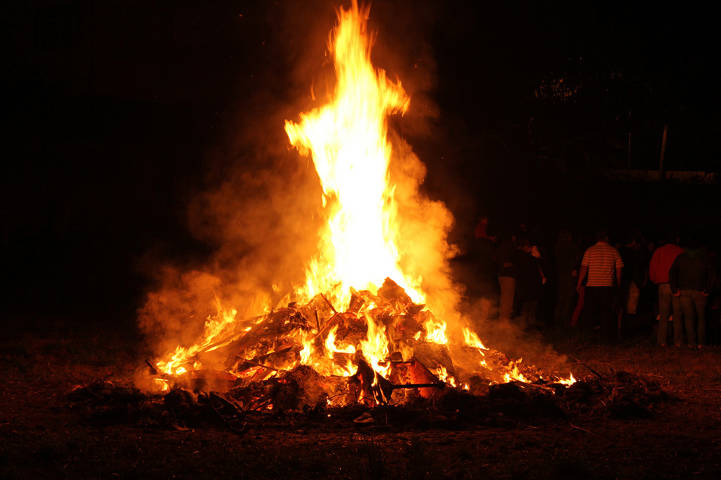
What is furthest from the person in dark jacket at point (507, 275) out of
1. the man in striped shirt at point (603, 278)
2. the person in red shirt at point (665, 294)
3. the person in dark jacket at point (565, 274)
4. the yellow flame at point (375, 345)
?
the yellow flame at point (375, 345)

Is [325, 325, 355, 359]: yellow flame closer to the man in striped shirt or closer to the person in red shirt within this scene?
the man in striped shirt

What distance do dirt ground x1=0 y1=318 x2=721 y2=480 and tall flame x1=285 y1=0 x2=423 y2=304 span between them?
3526mm

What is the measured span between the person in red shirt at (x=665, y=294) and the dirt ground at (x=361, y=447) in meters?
3.55

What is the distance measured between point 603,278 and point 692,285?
4.78 ft

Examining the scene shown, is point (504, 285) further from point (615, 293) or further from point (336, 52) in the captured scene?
point (336, 52)

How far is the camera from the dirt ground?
5508 millimetres

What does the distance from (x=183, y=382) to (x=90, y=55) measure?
51.3ft

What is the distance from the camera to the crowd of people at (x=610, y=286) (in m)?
11.6

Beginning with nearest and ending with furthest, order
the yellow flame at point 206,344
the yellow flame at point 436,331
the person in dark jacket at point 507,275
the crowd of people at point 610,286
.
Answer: the yellow flame at point 206,344 → the yellow flame at point 436,331 → the crowd of people at point 610,286 → the person in dark jacket at point 507,275

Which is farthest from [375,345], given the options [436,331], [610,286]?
[610,286]

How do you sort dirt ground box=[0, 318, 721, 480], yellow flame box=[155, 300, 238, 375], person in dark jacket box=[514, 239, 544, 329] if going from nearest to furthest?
dirt ground box=[0, 318, 721, 480] → yellow flame box=[155, 300, 238, 375] → person in dark jacket box=[514, 239, 544, 329]

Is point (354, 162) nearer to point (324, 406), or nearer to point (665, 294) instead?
point (324, 406)

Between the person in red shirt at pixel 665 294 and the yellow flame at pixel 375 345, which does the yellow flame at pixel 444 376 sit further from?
the person in red shirt at pixel 665 294

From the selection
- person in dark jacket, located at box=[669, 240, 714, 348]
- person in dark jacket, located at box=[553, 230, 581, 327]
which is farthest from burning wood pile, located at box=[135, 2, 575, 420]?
person in dark jacket, located at box=[669, 240, 714, 348]
